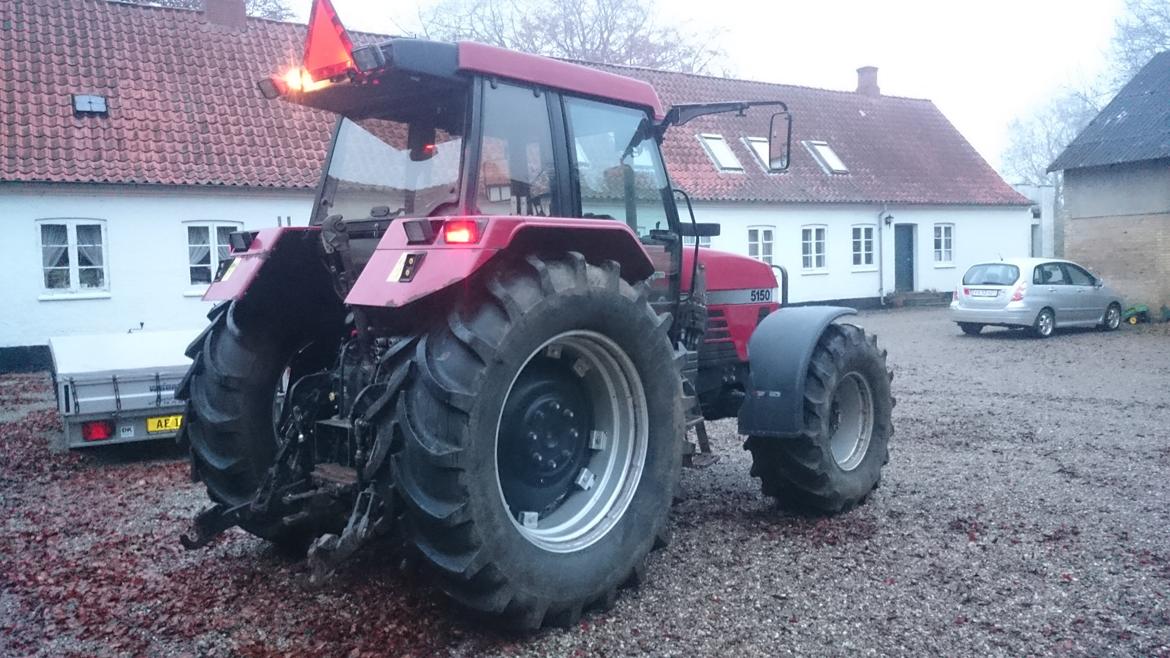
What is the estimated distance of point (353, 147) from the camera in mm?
4602

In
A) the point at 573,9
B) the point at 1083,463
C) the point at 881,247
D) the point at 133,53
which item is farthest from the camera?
the point at 573,9

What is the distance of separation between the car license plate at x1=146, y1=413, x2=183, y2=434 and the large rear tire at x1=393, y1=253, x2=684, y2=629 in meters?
4.72

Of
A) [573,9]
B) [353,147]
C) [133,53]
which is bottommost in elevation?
[353,147]

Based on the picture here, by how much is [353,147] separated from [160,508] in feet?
10.2

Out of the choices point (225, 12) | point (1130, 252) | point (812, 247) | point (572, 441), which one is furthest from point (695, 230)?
point (1130, 252)

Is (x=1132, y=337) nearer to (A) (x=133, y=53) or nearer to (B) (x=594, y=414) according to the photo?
(B) (x=594, y=414)

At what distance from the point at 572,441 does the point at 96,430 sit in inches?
195

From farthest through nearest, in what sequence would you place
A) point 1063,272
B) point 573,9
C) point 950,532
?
point 573,9, point 1063,272, point 950,532

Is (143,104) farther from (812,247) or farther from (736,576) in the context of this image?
(812,247)

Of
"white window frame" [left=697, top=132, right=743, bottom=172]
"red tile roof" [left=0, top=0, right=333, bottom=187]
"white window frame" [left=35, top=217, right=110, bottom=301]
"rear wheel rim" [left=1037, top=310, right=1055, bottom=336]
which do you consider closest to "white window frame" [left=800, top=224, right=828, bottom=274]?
"white window frame" [left=697, top=132, right=743, bottom=172]

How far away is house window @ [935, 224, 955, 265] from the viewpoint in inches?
1068

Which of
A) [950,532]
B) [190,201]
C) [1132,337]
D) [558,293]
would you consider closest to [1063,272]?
[1132,337]

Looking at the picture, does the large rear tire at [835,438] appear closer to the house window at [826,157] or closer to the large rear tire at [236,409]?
the large rear tire at [236,409]

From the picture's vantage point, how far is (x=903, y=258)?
26656mm
